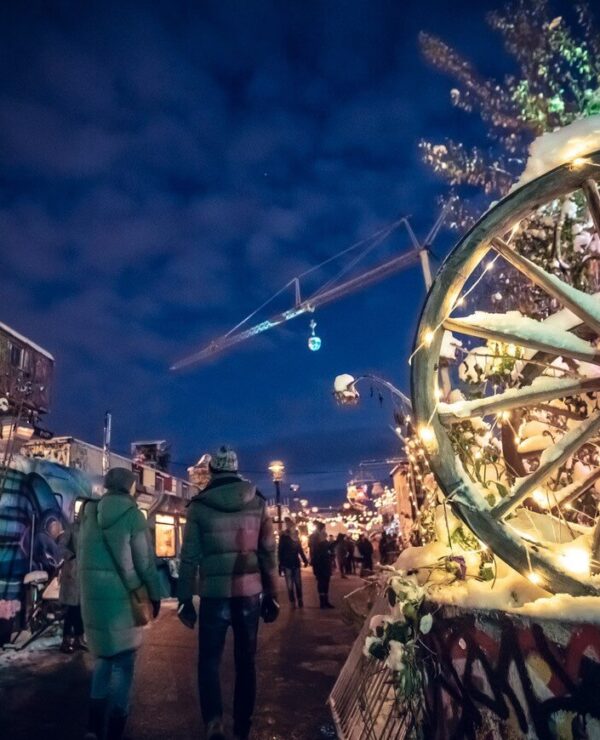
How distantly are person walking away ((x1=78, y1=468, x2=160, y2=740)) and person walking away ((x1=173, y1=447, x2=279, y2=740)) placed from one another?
1.01 ft

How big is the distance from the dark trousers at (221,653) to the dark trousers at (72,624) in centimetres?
482

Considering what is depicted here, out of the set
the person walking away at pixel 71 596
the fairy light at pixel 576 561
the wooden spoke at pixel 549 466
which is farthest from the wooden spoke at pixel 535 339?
the person walking away at pixel 71 596

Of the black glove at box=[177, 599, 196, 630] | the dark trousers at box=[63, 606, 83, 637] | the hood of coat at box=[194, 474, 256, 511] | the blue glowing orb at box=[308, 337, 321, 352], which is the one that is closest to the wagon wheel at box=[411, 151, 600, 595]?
the hood of coat at box=[194, 474, 256, 511]

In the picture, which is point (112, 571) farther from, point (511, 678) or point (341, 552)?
point (341, 552)

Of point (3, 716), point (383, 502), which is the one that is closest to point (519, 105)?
point (3, 716)

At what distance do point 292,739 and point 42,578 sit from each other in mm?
6780

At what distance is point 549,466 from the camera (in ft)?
10.4

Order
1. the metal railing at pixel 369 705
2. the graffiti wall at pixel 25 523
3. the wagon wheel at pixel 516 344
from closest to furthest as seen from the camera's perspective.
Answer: the wagon wheel at pixel 516 344 < the metal railing at pixel 369 705 < the graffiti wall at pixel 25 523

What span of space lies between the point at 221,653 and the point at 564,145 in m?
3.78

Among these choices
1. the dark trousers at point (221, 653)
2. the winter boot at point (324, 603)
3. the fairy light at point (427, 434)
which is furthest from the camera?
the winter boot at point (324, 603)

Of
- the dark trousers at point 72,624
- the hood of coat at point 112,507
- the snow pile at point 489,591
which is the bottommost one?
the dark trousers at point 72,624

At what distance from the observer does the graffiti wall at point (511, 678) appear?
84.6 inches

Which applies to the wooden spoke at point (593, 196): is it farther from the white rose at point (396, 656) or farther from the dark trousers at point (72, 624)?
the dark trousers at point (72, 624)

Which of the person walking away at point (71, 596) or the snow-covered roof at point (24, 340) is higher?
the snow-covered roof at point (24, 340)
